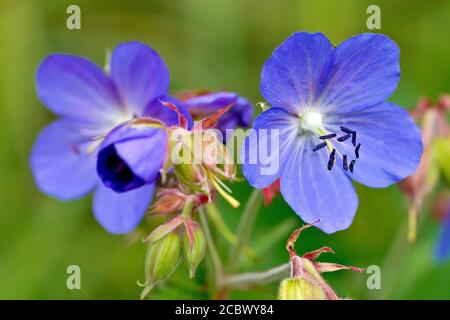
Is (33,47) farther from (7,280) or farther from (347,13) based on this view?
(347,13)

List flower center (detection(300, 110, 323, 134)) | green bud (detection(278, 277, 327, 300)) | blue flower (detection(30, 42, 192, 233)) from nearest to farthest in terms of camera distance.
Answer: green bud (detection(278, 277, 327, 300)), flower center (detection(300, 110, 323, 134)), blue flower (detection(30, 42, 192, 233))

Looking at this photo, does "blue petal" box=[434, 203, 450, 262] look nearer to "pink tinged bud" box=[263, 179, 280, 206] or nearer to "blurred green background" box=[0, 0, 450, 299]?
"blurred green background" box=[0, 0, 450, 299]

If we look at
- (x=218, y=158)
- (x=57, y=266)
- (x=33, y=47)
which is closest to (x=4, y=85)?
(x=33, y=47)

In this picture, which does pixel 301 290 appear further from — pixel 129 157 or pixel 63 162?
pixel 63 162

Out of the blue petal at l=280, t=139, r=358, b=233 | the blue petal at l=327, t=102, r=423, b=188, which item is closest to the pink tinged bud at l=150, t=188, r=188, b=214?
the blue petal at l=280, t=139, r=358, b=233

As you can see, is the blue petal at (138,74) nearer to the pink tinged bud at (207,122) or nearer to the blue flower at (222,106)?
the blue flower at (222,106)

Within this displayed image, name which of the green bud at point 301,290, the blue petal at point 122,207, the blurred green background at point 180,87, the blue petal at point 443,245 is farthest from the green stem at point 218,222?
the blue petal at point 443,245
